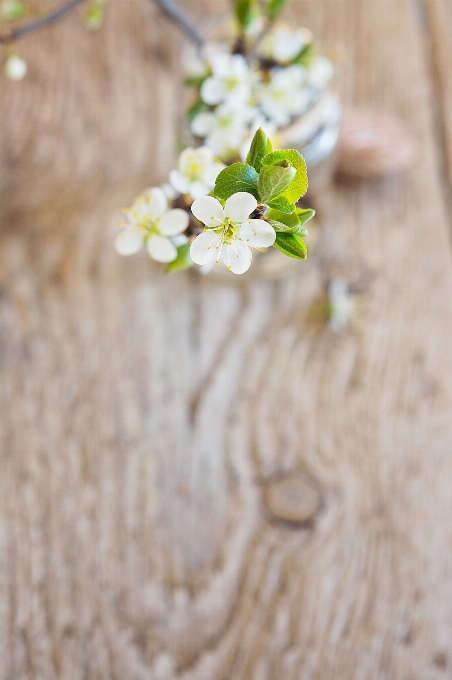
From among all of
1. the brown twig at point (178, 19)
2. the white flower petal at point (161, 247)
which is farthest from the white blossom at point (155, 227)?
the brown twig at point (178, 19)

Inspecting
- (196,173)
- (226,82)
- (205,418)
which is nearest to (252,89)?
(226,82)

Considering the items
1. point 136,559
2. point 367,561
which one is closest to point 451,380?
point 367,561

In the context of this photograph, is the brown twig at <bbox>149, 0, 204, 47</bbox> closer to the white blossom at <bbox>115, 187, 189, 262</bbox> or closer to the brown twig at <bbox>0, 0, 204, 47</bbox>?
the brown twig at <bbox>0, 0, 204, 47</bbox>

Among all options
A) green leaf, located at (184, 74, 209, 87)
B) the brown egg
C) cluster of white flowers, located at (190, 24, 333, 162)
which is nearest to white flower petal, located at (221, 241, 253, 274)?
cluster of white flowers, located at (190, 24, 333, 162)

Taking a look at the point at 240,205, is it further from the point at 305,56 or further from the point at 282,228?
the point at 305,56

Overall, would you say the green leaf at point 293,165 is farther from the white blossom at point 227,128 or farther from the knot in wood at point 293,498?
the knot in wood at point 293,498
